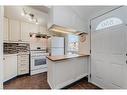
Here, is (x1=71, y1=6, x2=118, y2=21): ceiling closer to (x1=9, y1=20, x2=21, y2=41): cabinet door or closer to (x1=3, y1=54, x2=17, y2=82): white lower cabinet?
(x1=9, y1=20, x2=21, y2=41): cabinet door

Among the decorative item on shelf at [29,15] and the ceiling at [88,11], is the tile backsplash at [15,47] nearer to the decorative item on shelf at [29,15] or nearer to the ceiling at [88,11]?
the decorative item on shelf at [29,15]

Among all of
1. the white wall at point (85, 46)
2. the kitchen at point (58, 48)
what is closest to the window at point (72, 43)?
the kitchen at point (58, 48)

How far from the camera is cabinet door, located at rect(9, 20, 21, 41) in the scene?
11.5 feet

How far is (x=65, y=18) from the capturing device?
2451 millimetres

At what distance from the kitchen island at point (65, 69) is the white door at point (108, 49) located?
311mm

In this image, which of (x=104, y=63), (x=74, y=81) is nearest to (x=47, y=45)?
(x=74, y=81)

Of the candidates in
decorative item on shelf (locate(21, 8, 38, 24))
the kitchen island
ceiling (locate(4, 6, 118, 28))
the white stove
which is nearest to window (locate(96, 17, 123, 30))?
ceiling (locate(4, 6, 118, 28))

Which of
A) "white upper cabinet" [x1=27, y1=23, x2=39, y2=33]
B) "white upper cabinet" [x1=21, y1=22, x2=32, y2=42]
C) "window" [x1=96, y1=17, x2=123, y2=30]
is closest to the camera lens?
"window" [x1=96, y1=17, x2=123, y2=30]

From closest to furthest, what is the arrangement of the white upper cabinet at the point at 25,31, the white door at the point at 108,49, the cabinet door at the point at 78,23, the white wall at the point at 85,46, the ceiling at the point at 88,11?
1. the white door at the point at 108,49
2. the ceiling at the point at 88,11
3. the cabinet door at the point at 78,23
4. the white wall at the point at 85,46
5. the white upper cabinet at the point at 25,31

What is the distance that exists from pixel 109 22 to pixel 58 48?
8.88 feet

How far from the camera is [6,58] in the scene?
9.46 feet

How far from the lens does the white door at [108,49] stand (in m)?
2.14

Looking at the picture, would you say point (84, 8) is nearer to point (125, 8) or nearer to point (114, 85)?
point (125, 8)

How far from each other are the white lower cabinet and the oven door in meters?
0.68
